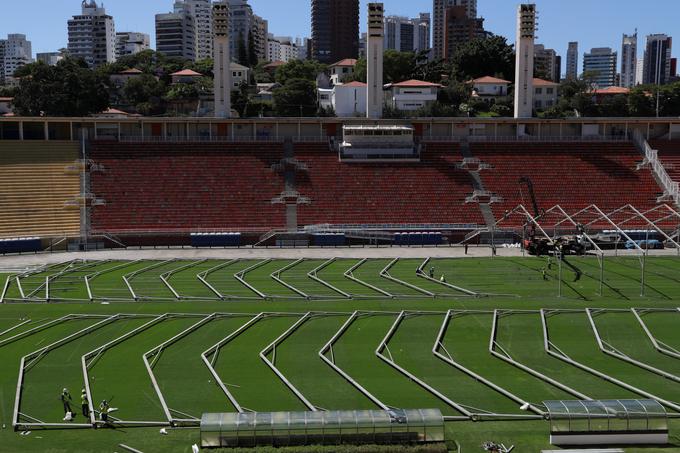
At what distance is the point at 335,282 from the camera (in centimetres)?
3812

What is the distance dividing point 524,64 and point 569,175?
45.1 ft

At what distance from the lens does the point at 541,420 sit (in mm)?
20422

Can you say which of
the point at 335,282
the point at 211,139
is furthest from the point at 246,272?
the point at 211,139

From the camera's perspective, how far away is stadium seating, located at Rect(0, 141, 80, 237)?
50.9m

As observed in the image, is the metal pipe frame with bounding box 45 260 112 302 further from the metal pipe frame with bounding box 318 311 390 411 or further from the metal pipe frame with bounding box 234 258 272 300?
the metal pipe frame with bounding box 318 311 390 411

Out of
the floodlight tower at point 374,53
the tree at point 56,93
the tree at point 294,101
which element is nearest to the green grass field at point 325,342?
the floodlight tower at point 374,53

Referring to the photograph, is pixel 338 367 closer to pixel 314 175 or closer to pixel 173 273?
pixel 173 273

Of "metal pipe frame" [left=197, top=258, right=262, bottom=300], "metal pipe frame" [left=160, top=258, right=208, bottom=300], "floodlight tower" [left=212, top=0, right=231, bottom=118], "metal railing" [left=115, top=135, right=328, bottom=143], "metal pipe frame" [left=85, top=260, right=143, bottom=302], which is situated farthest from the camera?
"floodlight tower" [left=212, top=0, right=231, bottom=118]

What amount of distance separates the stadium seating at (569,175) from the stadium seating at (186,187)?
717 inches

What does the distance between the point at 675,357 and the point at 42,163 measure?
49211mm

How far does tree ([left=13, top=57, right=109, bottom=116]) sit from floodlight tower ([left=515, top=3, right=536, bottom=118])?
49851 mm

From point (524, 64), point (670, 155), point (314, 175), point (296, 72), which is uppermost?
point (296, 72)

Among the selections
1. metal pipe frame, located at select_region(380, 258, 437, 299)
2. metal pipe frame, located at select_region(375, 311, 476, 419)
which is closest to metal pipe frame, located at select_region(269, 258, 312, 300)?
metal pipe frame, located at select_region(380, 258, 437, 299)

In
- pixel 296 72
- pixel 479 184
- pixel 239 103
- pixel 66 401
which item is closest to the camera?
pixel 66 401
